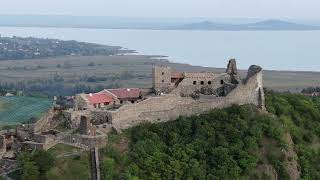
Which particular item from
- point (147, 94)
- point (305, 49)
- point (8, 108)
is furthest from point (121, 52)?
point (147, 94)

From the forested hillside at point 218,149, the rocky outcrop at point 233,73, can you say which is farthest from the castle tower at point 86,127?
the rocky outcrop at point 233,73

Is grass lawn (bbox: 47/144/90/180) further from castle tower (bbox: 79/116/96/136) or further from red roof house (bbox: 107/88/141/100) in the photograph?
red roof house (bbox: 107/88/141/100)

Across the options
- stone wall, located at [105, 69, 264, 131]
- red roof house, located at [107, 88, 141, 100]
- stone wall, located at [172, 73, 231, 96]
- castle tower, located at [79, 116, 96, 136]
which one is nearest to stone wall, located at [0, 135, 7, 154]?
castle tower, located at [79, 116, 96, 136]

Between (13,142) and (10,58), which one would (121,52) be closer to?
(10,58)

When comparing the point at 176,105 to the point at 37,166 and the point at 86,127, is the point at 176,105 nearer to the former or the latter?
the point at 86,127

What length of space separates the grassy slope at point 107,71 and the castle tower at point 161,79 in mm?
48432

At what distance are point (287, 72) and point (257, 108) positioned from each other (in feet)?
221

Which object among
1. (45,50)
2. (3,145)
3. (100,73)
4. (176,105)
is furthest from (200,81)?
(45,50)

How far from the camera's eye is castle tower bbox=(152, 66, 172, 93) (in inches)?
1302

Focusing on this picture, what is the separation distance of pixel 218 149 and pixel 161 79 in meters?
5.50

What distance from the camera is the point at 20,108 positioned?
59531 mm

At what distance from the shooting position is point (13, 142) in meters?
31.3

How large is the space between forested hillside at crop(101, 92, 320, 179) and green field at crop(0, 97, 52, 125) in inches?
979

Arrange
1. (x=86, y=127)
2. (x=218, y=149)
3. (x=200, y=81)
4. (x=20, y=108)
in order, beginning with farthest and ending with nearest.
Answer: (x=20, y=108) → (x=200, y=81) → (x=218, y=149) → (x=86, y=127)
